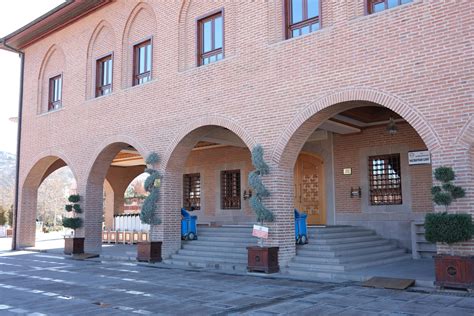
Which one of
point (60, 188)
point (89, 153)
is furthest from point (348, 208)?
point (60, 188)

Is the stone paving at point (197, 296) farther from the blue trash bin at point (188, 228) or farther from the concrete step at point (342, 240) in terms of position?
the blue trash bin at point (188, 228)

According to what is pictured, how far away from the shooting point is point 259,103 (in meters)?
11.1

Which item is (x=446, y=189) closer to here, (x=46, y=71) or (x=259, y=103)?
(x=259, y=103)

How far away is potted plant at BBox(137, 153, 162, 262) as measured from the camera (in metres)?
12.8

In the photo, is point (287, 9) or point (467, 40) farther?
point (287, 9)

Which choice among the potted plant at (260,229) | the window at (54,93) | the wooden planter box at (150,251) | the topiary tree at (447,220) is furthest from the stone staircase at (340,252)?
the window at (54,93)

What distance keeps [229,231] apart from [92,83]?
284 inches

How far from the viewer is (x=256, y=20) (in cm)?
1141

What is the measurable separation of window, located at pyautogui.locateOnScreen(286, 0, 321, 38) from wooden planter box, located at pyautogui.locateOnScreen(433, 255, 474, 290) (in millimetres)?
5557

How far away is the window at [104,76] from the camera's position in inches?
627

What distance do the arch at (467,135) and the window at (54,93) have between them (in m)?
14.6

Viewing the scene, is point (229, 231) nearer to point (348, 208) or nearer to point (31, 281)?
point (348, 208)

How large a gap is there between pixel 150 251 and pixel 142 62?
600cm

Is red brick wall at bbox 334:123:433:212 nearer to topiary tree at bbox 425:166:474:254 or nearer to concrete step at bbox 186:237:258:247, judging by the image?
concrete step at bbox 186:237:258:247
